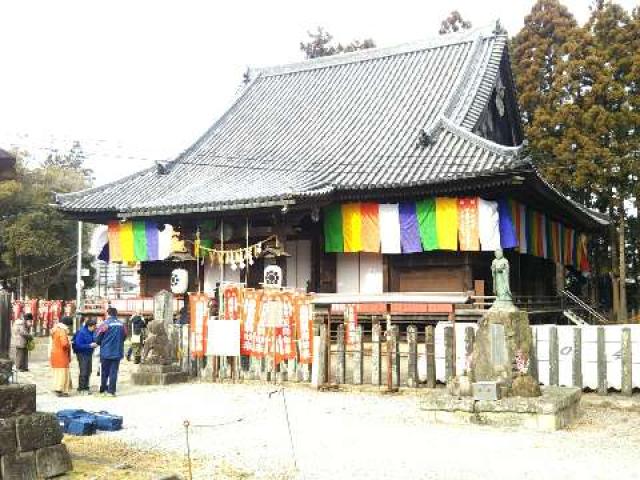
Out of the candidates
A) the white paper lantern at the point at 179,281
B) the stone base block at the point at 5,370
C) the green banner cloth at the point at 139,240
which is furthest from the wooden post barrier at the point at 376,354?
the green banner cloth at the point at 139,240

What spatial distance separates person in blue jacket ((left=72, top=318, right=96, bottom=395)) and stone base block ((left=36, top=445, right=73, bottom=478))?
7.75 metres

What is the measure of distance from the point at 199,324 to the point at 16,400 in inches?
357

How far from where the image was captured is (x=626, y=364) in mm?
12188

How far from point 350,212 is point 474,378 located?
10.2 m

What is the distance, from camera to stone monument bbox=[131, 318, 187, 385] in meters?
14.6

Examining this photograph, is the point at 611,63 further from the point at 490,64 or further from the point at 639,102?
the point at 490,64

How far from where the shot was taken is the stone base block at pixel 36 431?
5984 mm

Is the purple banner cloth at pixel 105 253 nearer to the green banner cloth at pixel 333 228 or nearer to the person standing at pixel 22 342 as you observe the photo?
the person standing at pixel 22 342

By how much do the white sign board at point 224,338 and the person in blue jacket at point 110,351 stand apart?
1.98 metres

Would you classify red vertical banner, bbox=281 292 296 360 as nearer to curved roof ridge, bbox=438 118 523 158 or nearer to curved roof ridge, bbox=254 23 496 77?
curved roof ridge, bbox=438 118 523 158

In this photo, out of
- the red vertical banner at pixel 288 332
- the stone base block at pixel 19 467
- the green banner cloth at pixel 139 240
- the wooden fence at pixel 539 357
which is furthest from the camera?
the green banner cloth at pixel 139 240

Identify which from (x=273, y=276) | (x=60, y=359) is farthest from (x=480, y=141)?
(x=60, y=359)

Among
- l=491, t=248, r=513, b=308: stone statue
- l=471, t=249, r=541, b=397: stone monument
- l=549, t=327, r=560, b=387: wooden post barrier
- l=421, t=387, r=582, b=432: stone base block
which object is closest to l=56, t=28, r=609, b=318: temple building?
l=549, t=327, r=560, b=387: wooden post barrier

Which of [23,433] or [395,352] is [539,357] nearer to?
[395,352]
